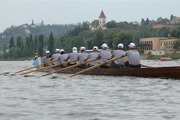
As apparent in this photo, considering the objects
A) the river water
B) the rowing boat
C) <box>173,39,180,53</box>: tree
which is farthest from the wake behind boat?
<box>173,39,180,53</box>: tree

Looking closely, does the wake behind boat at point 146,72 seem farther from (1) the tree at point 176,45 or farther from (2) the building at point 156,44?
(2) the building at point 156,44

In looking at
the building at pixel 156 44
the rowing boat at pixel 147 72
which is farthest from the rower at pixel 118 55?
the building at pixel 156 44

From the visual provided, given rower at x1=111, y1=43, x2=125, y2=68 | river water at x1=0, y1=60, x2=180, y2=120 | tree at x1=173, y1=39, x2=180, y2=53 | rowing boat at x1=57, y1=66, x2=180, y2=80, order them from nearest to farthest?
river water at x1=0, y1=60, x2=180, y2=120
rowing boat at x1=57, y1=66, x2=180, y2=80
rower at x1=111, y1=43, x2=125, y2=68
tree at x1=173, y1=39, x2=180, y2=53

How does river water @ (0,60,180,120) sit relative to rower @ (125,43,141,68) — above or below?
below

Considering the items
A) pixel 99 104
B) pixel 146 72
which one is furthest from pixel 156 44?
pixel 99 104

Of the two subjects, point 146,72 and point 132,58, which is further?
point 132,58

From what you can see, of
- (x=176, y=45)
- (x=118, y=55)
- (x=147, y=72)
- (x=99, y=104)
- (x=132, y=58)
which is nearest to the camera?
(x=99, y=104)

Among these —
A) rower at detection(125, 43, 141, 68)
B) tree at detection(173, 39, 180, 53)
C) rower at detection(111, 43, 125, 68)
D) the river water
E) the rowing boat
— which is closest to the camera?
the river water

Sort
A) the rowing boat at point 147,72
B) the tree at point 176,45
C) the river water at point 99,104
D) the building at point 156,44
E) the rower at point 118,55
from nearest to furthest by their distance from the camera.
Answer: the river water at point 99,104 → the rowing boat at point 147,72 → the rower at point 118,55 → the tree at point 176,45 → the building at point 156,44

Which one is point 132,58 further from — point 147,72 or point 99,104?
point 99,104

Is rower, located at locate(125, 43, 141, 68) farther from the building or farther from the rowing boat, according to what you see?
the building

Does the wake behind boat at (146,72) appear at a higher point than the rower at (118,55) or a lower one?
lower

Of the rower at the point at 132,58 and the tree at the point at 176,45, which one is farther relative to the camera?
the tree at the point at 176,45

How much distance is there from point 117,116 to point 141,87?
23.2ft
